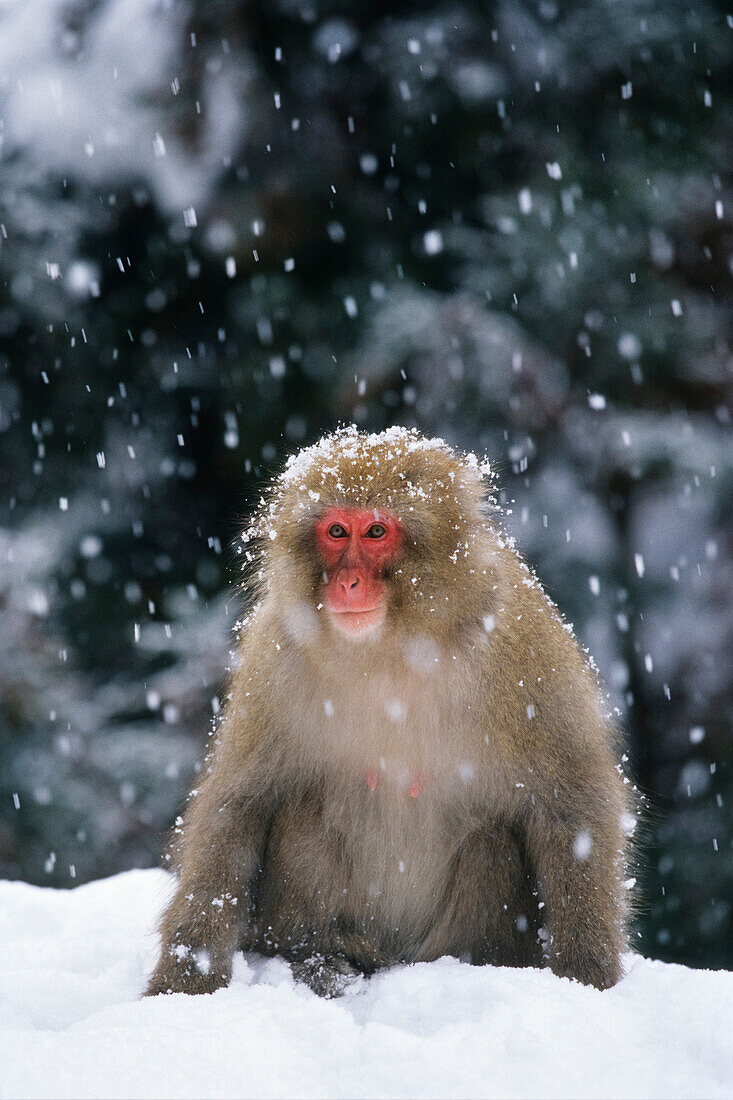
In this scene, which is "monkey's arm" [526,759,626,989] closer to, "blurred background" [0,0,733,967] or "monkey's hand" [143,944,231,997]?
"monkey's hand" [143,944,231,997]

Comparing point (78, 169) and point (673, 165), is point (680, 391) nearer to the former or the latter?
point (673, 165)

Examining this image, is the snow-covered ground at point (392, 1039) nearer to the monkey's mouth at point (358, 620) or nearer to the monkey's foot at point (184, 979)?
the monkey's foot at point (184, 979)

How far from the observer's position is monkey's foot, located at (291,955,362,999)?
2.70 m

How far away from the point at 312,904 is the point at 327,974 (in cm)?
19

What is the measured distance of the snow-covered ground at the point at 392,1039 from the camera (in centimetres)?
195

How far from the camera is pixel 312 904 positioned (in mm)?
2873

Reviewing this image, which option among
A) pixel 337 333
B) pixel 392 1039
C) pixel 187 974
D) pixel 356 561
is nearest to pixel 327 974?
pixel 187 974

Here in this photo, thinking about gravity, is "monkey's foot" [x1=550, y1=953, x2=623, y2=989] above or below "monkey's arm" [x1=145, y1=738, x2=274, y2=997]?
below

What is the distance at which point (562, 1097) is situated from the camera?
1963 mm

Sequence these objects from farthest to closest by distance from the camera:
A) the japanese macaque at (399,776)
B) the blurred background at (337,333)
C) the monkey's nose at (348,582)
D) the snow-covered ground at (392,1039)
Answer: the blurred background at (337,333), the japanese macaque at (399,776), the monkey's nose at (348,582), the snow-covered ground at (392,1039)

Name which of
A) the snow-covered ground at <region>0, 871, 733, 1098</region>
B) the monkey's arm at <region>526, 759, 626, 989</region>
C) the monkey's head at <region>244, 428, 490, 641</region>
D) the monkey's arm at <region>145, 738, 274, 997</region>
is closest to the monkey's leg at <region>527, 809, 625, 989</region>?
the monkey's arm at <region>526, 759, 626, 989</region>

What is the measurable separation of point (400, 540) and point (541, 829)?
82 cm

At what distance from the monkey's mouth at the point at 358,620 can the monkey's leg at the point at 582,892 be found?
26.3 inches

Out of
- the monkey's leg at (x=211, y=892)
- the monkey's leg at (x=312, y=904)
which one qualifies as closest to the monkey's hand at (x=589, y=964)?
the monkey's leg at (x=312, y=904)
